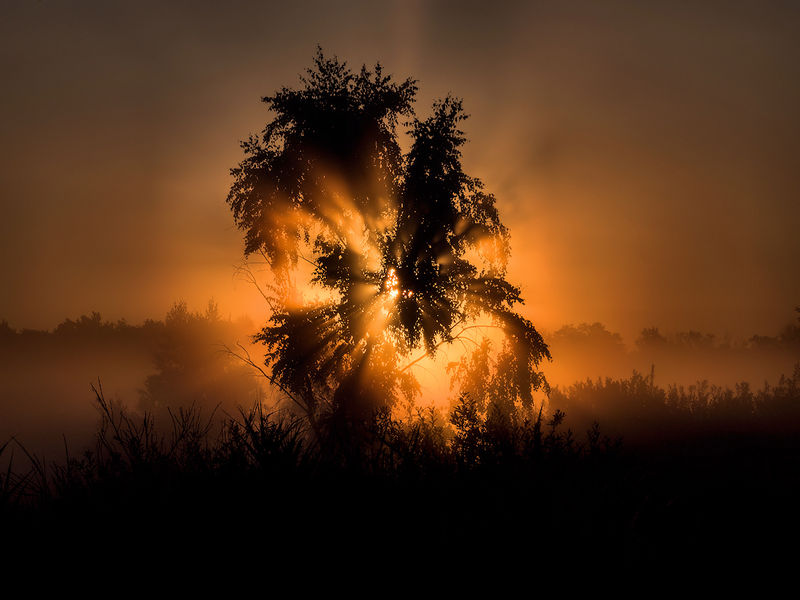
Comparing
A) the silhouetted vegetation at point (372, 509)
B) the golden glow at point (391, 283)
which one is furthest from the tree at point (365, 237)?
the silhouetted vegetation at point (372, 509)

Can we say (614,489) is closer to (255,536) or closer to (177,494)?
(255,536)

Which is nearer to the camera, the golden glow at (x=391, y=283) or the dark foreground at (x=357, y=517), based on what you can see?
the dark foreground at (x=357, y=517)

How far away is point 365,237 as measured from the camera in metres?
14.4

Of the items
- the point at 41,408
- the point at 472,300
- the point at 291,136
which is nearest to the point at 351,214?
the point at 291,136

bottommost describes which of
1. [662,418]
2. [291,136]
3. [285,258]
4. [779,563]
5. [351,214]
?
[779,563]

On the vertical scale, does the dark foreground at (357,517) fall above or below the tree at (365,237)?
below

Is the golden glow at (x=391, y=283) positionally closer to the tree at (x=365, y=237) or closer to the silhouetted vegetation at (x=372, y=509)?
the tree at (x=365, y=237)

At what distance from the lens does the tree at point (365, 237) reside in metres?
13.3

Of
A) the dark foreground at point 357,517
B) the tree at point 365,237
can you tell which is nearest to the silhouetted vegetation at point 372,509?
the dark foreground at point 357,517

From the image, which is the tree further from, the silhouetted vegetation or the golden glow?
the silhouetted vegetation

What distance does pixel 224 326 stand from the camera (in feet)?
178

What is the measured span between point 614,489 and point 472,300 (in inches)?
472

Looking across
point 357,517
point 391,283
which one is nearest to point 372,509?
point 357,517

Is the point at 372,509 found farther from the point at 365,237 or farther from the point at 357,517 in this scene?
the point at 365,237
